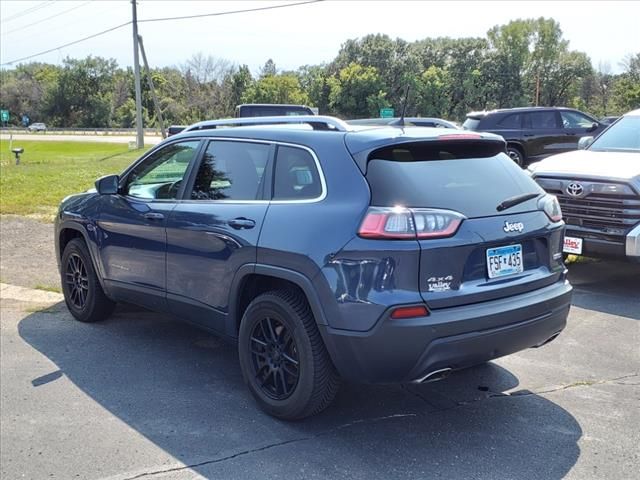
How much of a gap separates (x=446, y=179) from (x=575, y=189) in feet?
12.4

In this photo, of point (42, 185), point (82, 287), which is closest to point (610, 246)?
point (82, 287)

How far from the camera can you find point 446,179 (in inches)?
142

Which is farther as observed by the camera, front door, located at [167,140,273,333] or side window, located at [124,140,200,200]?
side window, located at [124,140,200,200]

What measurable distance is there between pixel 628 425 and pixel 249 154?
2.89 m

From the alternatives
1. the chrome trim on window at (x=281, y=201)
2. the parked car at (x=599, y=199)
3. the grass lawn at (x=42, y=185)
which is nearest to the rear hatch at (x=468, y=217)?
the chrome trim on window at (x=281, y=201)

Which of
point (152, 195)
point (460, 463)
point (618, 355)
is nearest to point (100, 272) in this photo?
point (152, 195)

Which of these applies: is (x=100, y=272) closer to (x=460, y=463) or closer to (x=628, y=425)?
(x=460, y=463)

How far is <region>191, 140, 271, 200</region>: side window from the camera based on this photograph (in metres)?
4.13

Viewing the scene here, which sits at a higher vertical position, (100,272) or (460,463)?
(100,272)

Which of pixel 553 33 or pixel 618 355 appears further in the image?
pixel 553 33

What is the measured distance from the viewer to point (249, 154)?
427cm

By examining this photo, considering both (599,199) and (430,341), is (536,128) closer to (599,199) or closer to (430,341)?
(599,199)

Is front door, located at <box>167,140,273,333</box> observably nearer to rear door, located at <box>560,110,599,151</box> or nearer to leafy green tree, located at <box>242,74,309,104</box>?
rear door, located at <box>560,110,599,151</box>

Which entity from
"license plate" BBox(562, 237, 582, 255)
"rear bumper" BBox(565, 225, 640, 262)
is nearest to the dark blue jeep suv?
"rear bumper" BBox(565, 225, 640, 262)
